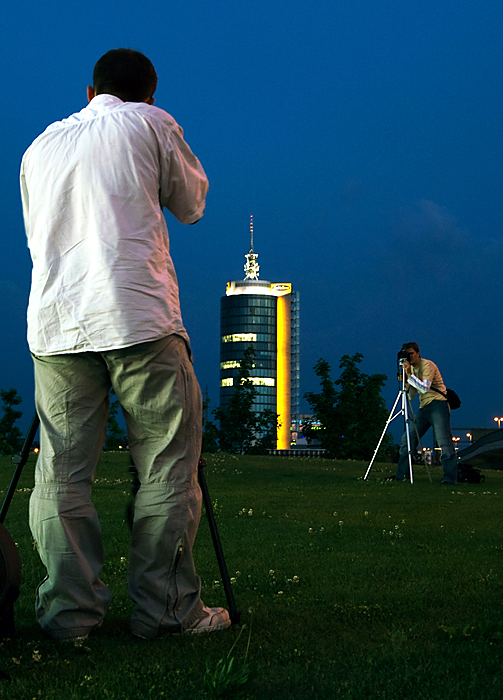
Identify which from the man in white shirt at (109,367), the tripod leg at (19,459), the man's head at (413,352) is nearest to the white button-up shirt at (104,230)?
the man in white shirt at (109,367)

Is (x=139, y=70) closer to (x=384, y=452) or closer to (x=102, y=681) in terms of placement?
(x=102, y=681)

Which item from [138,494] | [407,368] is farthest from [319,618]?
[407,368]

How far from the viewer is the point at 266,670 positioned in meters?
2.98

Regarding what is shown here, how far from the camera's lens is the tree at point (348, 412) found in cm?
4319

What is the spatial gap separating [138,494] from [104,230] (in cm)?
126

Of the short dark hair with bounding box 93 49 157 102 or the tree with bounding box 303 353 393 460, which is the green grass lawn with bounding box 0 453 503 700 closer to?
the short dark hair with bounding box 93 49 157 102

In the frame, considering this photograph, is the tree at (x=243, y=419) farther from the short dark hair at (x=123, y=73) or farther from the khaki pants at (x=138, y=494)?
the khaki pants at (x=138, y=494)

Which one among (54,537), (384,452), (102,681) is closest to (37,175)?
(54,537)

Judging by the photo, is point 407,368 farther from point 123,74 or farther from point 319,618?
point 123,74

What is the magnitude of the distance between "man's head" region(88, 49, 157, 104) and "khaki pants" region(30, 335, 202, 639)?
1362 mm

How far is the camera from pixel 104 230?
133 inches

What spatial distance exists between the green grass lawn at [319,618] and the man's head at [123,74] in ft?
8.90

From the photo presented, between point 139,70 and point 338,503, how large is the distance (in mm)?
7113

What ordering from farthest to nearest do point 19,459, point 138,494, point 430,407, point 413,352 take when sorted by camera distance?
point 413,352 < point 430,407 < point 19,459 < point 138,494
